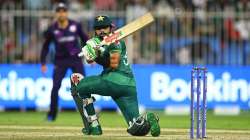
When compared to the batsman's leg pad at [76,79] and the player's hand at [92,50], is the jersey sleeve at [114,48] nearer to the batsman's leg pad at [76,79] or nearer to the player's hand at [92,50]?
the player's hand at [92,50]

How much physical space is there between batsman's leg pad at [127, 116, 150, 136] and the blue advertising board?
9.68 meters

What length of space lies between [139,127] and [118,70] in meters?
0.90

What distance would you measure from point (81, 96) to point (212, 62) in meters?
10.2

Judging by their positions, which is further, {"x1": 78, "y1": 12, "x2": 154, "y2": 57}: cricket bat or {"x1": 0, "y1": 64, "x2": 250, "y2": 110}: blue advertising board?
{"x1": 0, "y1": 64, "x2": 250, "y2": 110}: blue advertising board

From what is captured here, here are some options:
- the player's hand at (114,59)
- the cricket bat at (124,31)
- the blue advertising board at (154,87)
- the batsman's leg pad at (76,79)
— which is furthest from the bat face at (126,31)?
the blue advertising board at (154,87)

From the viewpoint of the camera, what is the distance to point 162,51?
74.9 feet

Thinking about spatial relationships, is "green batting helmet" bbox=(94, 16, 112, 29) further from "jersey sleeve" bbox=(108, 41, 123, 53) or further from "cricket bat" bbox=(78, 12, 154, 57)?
"jersey sleeve" bbox=(108, 41, 123, 53)

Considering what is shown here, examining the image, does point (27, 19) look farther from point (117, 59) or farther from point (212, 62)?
point (117, 59)

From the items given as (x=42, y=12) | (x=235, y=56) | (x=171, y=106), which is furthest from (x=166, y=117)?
(x=42, y=12)

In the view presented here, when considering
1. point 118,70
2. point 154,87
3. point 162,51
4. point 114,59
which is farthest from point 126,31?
point 162,51

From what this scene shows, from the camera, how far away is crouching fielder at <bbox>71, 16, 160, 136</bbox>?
12.6 metres

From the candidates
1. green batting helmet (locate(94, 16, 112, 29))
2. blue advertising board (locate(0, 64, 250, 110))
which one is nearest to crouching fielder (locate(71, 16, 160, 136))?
green batting helmet (locate(94, 16, 112, 29))

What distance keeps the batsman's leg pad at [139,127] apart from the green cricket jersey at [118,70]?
0.58 metres

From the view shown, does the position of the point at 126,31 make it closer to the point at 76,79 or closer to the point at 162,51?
the point at 76,79
